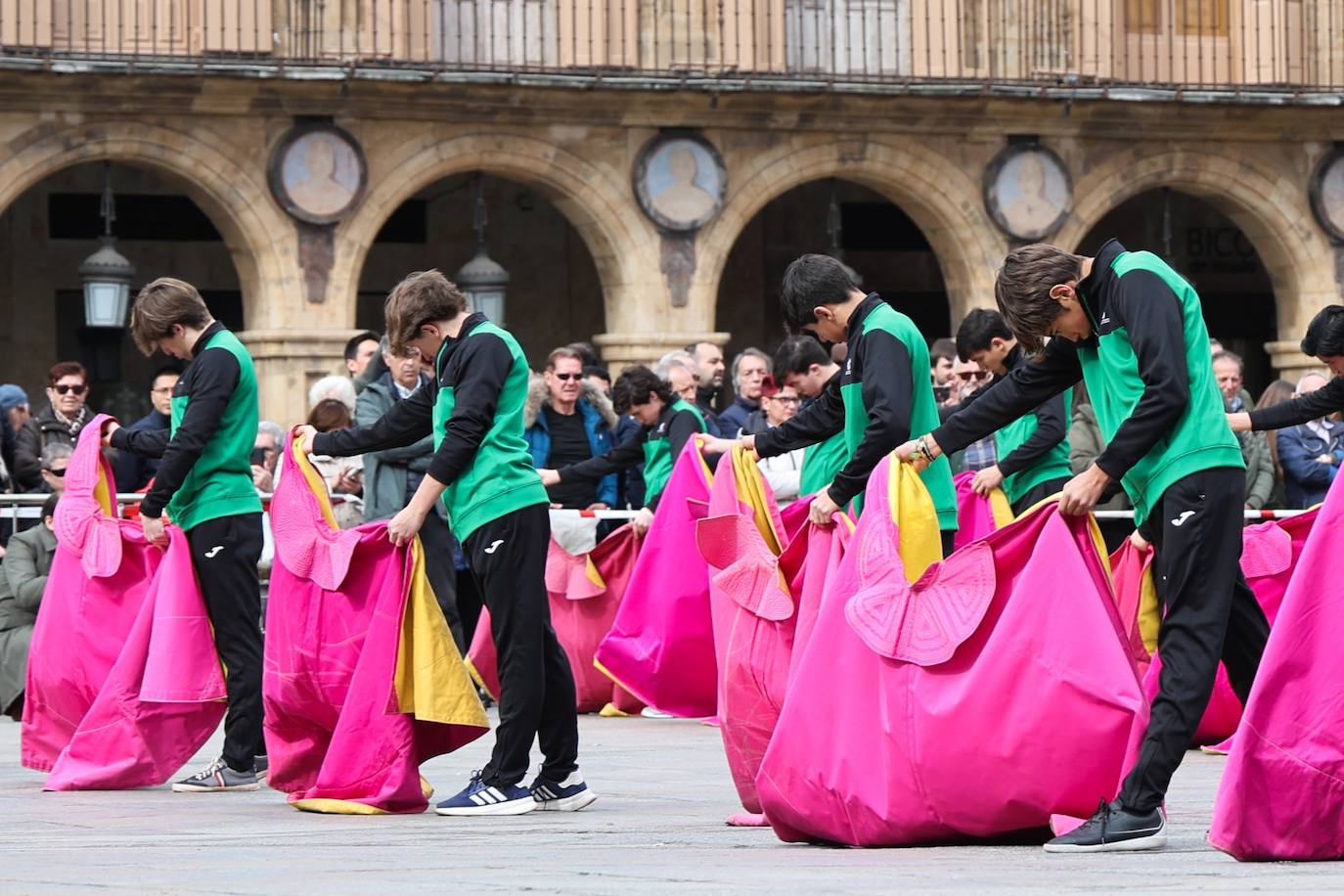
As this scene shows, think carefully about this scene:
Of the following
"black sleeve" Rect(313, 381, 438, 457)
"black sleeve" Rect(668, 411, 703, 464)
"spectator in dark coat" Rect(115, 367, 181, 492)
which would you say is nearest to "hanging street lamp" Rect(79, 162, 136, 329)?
"spectator in dark coat" Rect(115, 367, 181, 492)

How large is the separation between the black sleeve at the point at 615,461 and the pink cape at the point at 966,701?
557 cm

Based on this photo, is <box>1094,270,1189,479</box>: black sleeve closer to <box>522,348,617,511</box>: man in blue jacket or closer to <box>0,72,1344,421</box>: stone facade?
<box>522,348,617,511</box>: man in blue jacket

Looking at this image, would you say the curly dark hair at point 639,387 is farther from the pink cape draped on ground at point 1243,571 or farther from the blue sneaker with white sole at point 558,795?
the blue sneaker with white sole at point 558,795

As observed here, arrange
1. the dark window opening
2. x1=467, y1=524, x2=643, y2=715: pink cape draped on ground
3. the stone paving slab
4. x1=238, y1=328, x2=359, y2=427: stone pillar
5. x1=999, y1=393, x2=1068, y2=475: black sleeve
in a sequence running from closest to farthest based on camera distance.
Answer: the stone paving slab
x1=999, y1=393, x2=1068, y2=475: black sleeve
x1=467, y1=524, x2=643, y2=715: pink cape draped on ground
x1=238, y1=328, x2=359, y2=427: stone pillar
the dark window opening

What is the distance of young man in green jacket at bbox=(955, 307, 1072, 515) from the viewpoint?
31.3ft

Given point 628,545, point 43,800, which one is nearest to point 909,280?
point 628,545

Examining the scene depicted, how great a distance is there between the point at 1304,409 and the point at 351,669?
2840 mm

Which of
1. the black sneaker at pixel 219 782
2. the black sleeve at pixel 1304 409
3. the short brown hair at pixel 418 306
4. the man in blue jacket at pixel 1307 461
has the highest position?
the short brown hair at pixel 418 306

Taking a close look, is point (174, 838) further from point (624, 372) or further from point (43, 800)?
point (624, 372)

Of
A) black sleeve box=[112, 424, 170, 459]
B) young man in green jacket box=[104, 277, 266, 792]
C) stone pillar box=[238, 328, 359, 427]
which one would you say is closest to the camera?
young man in green jacket box=[104, 277, 266, 792]

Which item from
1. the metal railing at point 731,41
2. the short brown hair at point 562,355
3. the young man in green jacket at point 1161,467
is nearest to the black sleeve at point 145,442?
the young man in green jacket at point 1161,467

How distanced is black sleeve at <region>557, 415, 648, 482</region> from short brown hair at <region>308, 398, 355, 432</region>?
1148 mm

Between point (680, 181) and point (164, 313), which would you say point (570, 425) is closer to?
point (164, 313)

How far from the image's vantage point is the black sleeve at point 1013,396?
268 inches
